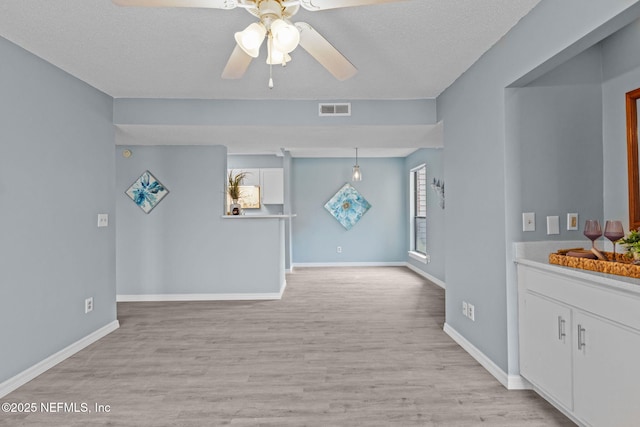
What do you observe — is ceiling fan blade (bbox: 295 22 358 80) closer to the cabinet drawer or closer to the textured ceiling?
the textured ceiling

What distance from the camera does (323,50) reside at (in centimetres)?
193

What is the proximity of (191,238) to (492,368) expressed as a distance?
3950 millimetres

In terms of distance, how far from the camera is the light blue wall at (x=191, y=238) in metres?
5.25

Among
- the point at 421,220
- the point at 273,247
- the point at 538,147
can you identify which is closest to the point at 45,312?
the point at 273,247

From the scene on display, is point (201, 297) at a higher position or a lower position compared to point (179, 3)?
lower

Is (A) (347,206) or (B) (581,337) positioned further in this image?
(A) (347,206)

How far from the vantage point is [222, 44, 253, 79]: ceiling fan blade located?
1962 millimetres

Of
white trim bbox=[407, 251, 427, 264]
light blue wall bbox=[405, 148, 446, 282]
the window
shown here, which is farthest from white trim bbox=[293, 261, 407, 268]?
light blue wall bbox=[405, 148, 446, 282]

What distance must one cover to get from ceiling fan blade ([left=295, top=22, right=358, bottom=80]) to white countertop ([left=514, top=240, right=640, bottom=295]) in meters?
1.57

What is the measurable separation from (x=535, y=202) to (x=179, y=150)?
4.34 metres

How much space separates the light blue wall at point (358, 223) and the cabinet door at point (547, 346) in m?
5.70

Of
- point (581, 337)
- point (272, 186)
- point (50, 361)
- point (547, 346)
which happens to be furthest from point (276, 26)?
point (272, 186)

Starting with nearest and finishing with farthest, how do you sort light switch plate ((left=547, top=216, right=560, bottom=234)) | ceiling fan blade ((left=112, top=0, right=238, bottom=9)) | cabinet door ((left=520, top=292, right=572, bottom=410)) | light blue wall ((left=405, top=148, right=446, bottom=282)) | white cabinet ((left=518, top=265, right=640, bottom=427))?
ceiling fan blade ((left=112, top=0, right=238, bottom=9)) < white cabinet ((left=518, top=265, right=640, bottom=427)) < cabinet door ((left=520, top=292, right=572, bottom=410)) < light switch plate ((left=547, top=216, right=560, bottom=234)) < light blue wall ((left=405, top=148, right=446, bottom=282))

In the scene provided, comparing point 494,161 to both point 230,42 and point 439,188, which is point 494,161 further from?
point 439,188
